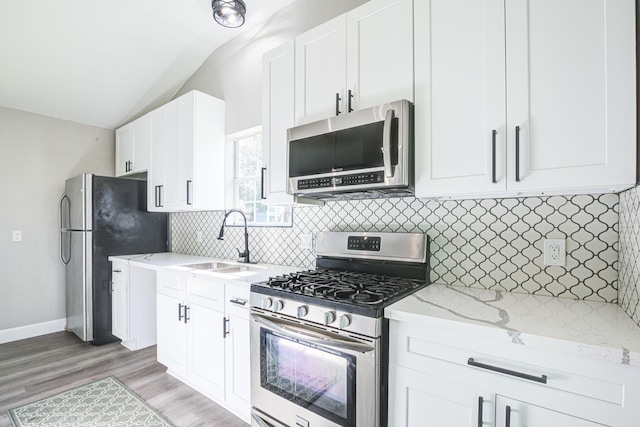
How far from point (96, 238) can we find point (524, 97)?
12.0 feet

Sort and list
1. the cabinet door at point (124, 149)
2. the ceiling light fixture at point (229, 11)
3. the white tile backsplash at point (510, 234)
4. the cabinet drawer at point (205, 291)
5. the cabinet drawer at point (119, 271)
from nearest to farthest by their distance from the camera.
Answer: the white tile backsplash at point (510, 234) → the cabinet drawer at point (205, 291) → the ceiling light fixture at point (229, 11) → the cabinet drawer at point (119, 271) → the cabinet door at point (124, 149)

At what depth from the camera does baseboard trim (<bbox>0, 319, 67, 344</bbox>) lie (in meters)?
3.34

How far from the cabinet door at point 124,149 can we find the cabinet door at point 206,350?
2372 mm

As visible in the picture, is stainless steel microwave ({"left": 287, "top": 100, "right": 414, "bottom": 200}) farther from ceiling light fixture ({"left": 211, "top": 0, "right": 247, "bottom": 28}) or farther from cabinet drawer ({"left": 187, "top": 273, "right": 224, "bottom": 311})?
ceiling light fixture ({"left": 211, "top": 0, "right": 247, "bottom": 28})

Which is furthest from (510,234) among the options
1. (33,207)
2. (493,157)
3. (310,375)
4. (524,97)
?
(33,207)

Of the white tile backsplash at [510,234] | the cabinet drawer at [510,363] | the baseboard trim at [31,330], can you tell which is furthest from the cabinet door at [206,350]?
the baseboard trim at [31,330]

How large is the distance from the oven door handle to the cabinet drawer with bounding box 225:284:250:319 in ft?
0.57

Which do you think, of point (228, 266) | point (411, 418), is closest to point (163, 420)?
point (228, 266)

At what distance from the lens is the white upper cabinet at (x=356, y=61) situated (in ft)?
5.34

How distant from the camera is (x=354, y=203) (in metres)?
2.21

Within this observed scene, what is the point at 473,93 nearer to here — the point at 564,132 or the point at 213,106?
the point at 564,132

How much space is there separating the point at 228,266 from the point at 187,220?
1021 mm

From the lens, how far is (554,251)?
1515 mm

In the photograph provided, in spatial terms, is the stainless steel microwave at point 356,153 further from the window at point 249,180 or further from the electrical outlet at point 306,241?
the window at point 249,180
